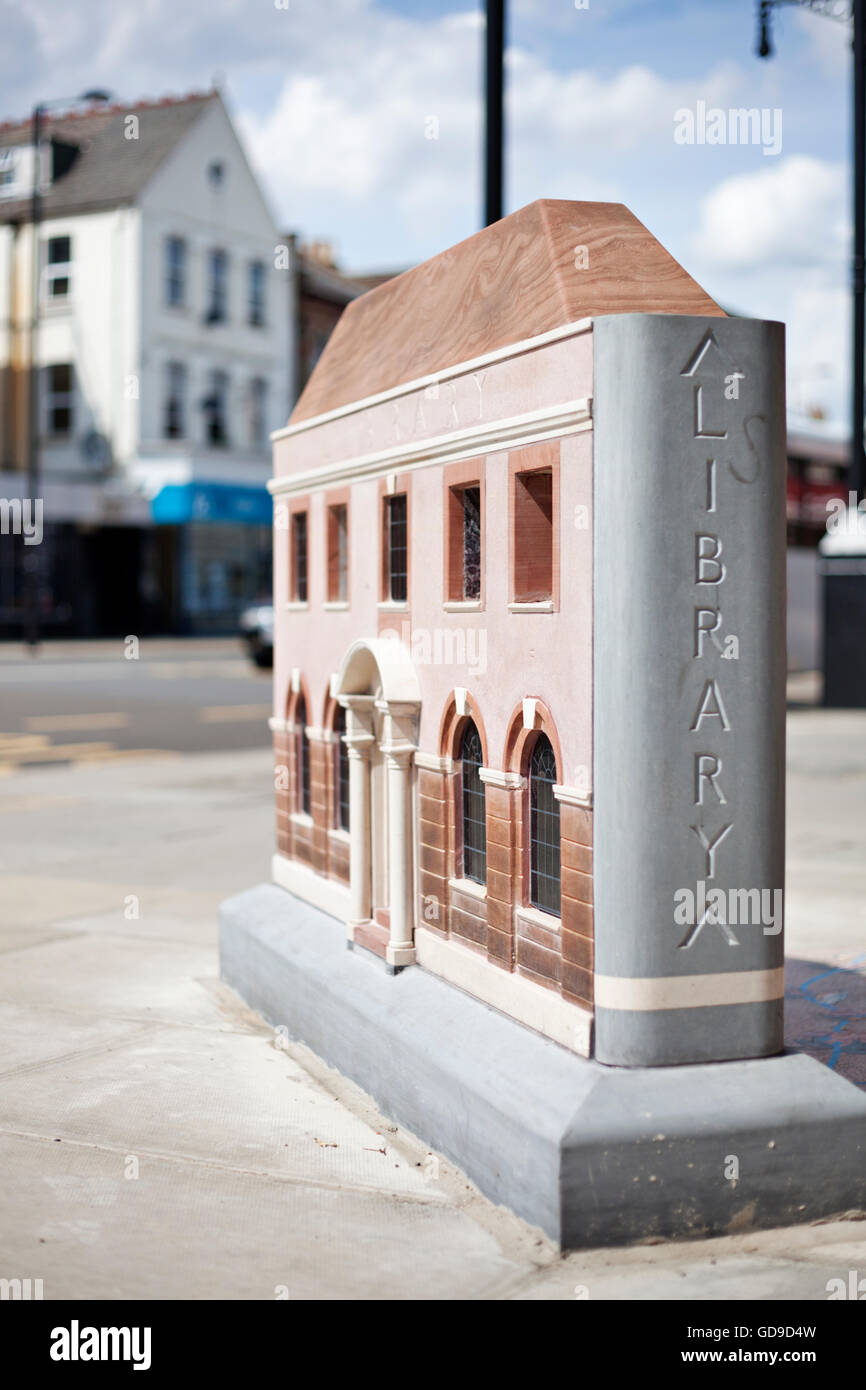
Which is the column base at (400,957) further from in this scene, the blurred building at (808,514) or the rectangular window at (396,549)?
the blurred building at (808,514)

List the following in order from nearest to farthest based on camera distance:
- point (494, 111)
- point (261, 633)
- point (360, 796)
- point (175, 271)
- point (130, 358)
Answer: point (360, 796)
point (494, 111)
point (261, 633)
point (130, 358)
point (175, 271)

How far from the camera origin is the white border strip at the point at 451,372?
4.50 metres

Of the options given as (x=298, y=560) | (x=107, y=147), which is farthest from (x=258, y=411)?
(x=298, y=560)

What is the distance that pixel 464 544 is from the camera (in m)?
5.42

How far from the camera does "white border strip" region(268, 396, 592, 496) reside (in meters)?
4.49

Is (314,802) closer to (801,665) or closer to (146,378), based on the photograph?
(801,665)

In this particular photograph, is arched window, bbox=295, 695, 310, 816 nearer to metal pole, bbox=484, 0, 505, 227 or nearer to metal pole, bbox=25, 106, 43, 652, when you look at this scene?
metal pole, bbox=484, 0, 505, 227

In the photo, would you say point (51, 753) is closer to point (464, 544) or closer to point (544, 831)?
point (464, 544)

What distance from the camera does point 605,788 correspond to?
4.35m

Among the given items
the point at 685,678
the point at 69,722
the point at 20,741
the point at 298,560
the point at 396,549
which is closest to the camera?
the point at 685,678

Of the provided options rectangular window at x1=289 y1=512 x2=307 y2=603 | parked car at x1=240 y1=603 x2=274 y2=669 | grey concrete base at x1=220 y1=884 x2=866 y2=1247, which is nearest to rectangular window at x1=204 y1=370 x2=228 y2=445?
parked car at x1=240 y1=603 x2=274 y2=669

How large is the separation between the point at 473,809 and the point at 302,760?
200 centimetres

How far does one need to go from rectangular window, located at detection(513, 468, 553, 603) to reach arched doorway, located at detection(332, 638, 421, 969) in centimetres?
91

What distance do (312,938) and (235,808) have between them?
7.35m
